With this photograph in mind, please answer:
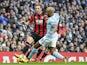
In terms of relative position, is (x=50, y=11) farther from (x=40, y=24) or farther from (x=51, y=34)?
(x=40, y=24)

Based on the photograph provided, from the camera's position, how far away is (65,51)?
22906 millimetres

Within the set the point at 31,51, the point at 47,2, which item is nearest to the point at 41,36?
the point at 31,51

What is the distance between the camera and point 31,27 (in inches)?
907

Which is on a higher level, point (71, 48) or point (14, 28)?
point (14, 28)

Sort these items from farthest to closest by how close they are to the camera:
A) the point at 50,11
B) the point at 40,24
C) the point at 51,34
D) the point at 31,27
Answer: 1. the point at 31,27
2. the point at 40,24
3. the point at 51,34
4. the point at 50,11

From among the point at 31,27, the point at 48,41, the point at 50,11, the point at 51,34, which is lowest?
the point at 31,27

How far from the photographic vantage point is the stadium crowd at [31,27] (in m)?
21.1

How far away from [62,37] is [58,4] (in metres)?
3.50

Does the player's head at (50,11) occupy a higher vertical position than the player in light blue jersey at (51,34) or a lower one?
higher

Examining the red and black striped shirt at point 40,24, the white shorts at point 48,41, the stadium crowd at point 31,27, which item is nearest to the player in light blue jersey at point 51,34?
the white shorts at point 48,41

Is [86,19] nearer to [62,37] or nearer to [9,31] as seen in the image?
[62,37]

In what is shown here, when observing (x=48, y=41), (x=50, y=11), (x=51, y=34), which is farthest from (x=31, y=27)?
(x=50, y=11)

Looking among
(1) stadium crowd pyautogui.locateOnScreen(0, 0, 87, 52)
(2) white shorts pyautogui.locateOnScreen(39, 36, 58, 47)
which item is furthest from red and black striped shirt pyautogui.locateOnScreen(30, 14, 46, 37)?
(2) white shorts pyautogui.locateOnScreen(39, 36, 58, 47)

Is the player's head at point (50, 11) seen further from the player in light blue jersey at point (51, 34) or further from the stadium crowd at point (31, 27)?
the stadium crowd at point (31, 27)
